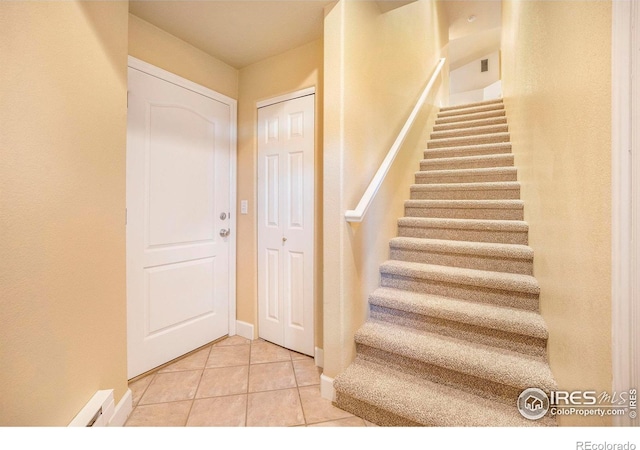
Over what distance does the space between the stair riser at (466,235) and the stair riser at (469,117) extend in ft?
6.73

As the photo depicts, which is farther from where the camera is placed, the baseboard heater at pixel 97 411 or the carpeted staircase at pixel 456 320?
the carpeted staircase at pixel 456 320

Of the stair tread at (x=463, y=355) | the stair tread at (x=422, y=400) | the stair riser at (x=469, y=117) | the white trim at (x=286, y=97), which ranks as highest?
the stair riser at (x=469, y=117)

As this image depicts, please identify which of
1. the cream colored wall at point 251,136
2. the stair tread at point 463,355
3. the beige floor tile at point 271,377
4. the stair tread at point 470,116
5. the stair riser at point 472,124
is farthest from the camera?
the stair tread at point 470,116

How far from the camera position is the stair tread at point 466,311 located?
133 centimetres

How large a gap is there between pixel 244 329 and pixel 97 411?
1.17 meters

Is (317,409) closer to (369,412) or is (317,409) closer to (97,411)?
(369,412)

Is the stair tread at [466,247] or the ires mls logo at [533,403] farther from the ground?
the stair tread at [466,247]

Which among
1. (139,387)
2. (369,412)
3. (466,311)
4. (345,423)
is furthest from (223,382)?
(466,311)

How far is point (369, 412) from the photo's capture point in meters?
1.34

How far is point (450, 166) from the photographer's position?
2.66 metres

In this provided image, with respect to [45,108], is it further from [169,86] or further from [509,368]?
[509,368]

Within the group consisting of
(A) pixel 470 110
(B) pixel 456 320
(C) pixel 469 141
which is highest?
(A) pixel 470 110

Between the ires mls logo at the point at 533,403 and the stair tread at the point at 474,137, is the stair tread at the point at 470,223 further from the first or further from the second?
the stair tread at the point at 474,137
